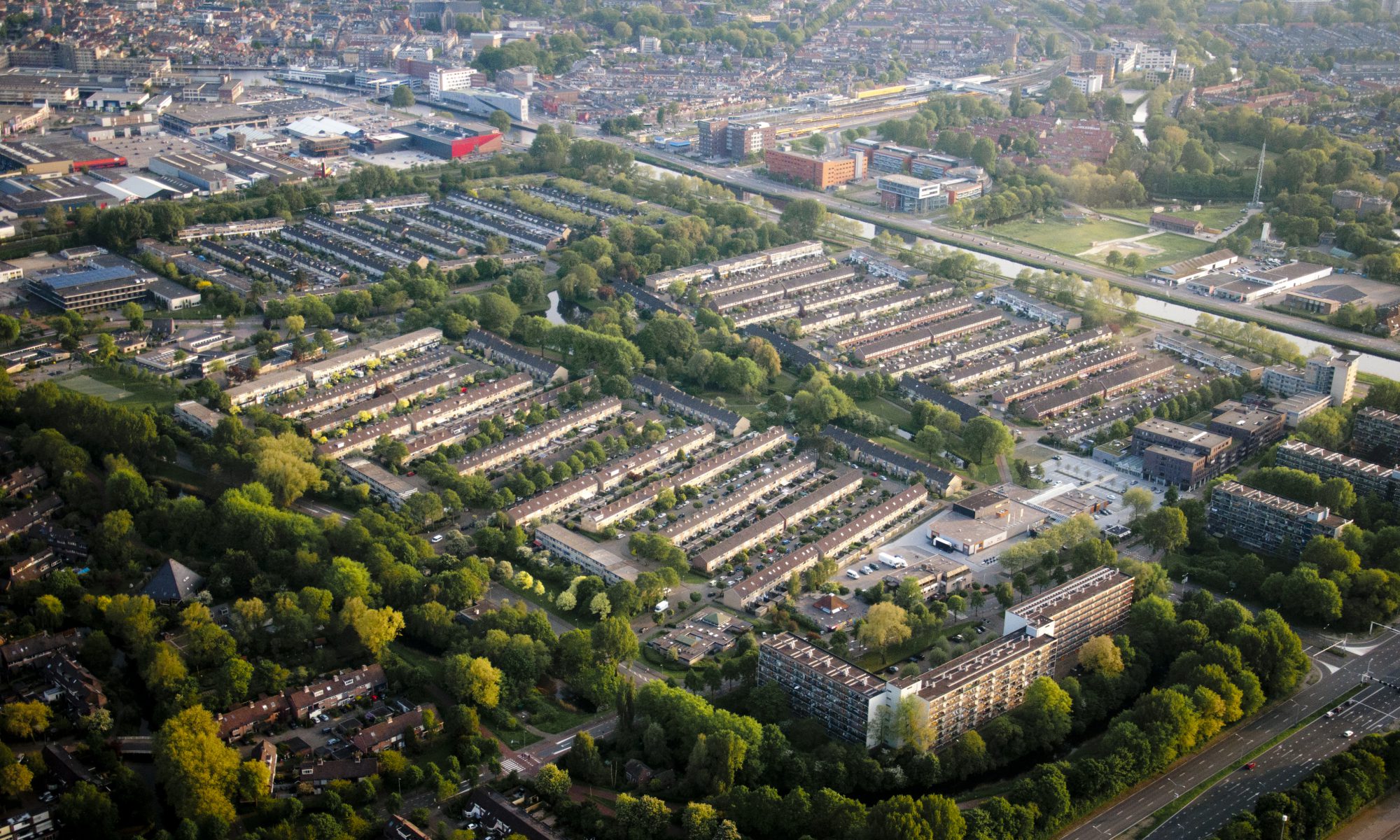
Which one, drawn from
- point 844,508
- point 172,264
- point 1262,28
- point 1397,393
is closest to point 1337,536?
point 1397,393

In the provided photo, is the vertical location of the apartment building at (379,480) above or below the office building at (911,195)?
below

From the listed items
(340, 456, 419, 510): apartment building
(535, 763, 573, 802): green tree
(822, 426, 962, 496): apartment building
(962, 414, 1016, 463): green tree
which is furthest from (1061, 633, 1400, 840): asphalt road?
(340, 456, 419, 510): apartment building

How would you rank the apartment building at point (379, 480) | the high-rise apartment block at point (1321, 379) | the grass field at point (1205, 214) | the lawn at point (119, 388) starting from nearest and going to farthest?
the apartment building at point (379, 480) < the lawn at point (119, 388) < the high-rise apartment block at point (1321, 379) < the grass field at point (1205, 214)

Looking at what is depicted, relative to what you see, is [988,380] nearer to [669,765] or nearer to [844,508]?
[844,508]

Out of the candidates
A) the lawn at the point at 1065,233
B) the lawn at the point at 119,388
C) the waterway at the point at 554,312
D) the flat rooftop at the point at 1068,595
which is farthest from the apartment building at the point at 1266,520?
the lawn at the point at 119,388

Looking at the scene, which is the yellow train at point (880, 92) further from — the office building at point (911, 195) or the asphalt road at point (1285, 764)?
the asphalt road at point (1285, 764)

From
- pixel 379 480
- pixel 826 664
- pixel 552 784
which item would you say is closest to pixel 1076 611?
pixel 826 664

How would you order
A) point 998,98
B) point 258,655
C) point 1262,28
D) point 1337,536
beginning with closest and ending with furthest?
point 258,655
point 1337,536
point 998,98
point 1262,28
